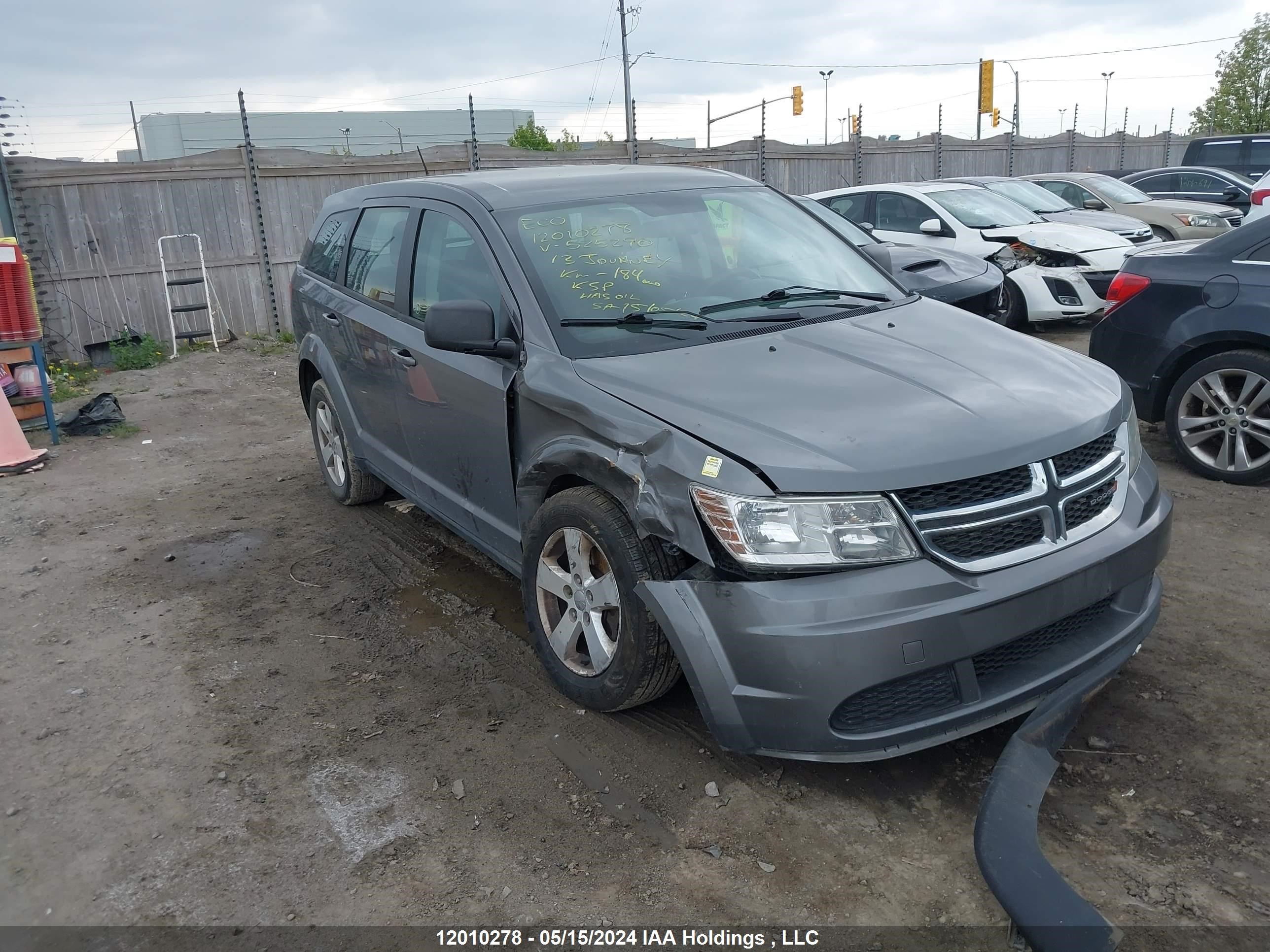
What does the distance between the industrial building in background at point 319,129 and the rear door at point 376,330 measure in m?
38.7

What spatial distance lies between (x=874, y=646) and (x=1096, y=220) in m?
11.4

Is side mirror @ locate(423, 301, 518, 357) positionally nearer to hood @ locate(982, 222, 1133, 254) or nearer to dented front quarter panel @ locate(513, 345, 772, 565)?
dented front quarter panel @ locate(513, 345, 772, 565)

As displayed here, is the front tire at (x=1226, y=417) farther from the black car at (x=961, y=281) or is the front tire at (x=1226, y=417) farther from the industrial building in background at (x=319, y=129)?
the industrial building in background at (x=319, y=129)

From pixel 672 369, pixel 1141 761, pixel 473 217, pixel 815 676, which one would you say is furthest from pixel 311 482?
pixel 1141 761

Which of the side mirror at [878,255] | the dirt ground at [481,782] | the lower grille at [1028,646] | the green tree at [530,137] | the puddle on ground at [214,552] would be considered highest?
the green tree at [530,137]

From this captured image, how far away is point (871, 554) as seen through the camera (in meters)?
2.70

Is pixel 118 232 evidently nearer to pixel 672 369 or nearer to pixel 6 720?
Answer: pixel 6 720

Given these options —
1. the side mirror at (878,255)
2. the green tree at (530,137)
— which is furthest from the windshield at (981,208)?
the green tree at (530,137)

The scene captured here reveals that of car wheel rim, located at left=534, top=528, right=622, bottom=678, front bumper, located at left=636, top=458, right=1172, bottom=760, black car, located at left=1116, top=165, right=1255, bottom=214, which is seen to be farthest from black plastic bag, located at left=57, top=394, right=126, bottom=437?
black car, located at left=1116, top=165, right=1255, bottom=214

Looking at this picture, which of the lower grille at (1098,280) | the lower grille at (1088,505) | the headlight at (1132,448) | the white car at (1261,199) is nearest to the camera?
the lower grille at (1088,505)

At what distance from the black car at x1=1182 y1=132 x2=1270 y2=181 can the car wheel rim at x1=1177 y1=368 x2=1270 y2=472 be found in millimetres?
15983

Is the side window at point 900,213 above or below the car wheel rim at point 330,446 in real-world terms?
above

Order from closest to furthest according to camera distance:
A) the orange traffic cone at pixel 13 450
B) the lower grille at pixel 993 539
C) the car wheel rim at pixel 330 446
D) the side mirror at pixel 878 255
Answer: the lower grille at pixel 993 539
the side mirror at pixel 878 255
the car wheel rim at pixel 330 446
the orange traffic cone at pixel 13 450

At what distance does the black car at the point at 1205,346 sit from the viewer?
17.7ft
